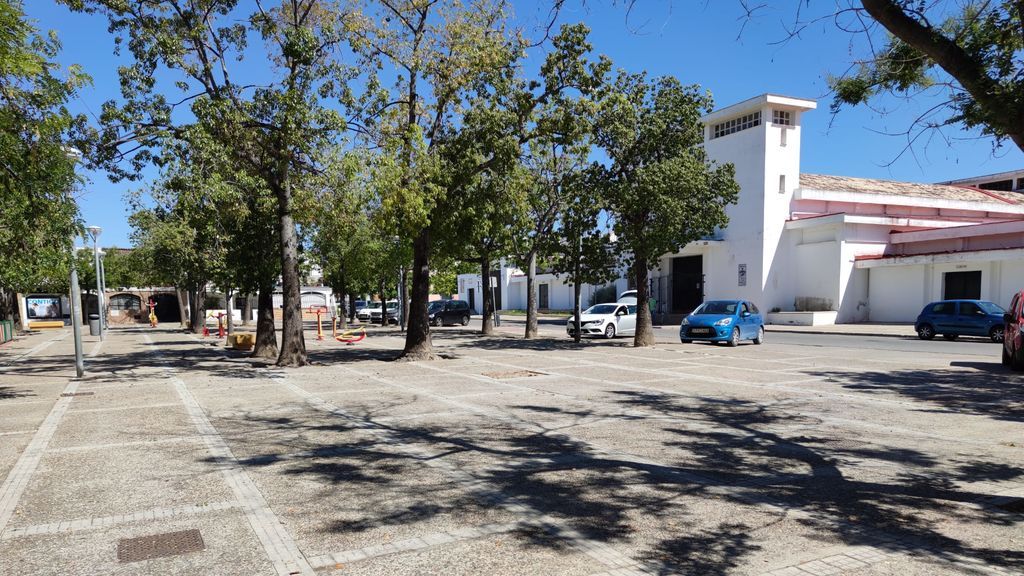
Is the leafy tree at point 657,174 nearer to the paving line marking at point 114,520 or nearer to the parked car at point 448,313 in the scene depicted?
the paving line marking at point 114,520

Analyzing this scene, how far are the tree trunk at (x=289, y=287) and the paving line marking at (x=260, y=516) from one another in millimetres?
7525

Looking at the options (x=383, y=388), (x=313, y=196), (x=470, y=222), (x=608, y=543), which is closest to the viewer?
(x=608, y=543)

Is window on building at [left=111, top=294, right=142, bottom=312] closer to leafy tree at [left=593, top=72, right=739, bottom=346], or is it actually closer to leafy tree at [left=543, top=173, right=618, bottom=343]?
leafy tree at [left=543, top=173, right=618, bottom=343]

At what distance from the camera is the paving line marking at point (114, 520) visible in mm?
4469

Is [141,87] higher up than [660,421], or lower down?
higher up

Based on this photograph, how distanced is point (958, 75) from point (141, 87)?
558 inches

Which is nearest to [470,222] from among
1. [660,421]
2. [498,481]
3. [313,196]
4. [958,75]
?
[313,196]

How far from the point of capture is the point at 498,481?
5527 millimetres

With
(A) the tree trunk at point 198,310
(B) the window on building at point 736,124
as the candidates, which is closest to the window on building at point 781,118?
(B) the window on building at point 736,124

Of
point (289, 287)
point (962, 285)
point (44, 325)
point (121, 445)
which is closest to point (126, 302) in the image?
point (44, 325)

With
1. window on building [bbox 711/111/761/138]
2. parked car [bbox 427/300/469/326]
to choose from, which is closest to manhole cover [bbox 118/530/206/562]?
parked car [bbox 427/300/469/326]

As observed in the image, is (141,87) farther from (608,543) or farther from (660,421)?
(608,543)

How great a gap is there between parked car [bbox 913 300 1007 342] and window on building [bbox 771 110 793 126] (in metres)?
14.5

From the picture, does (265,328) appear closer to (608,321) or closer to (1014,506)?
(608,321)
